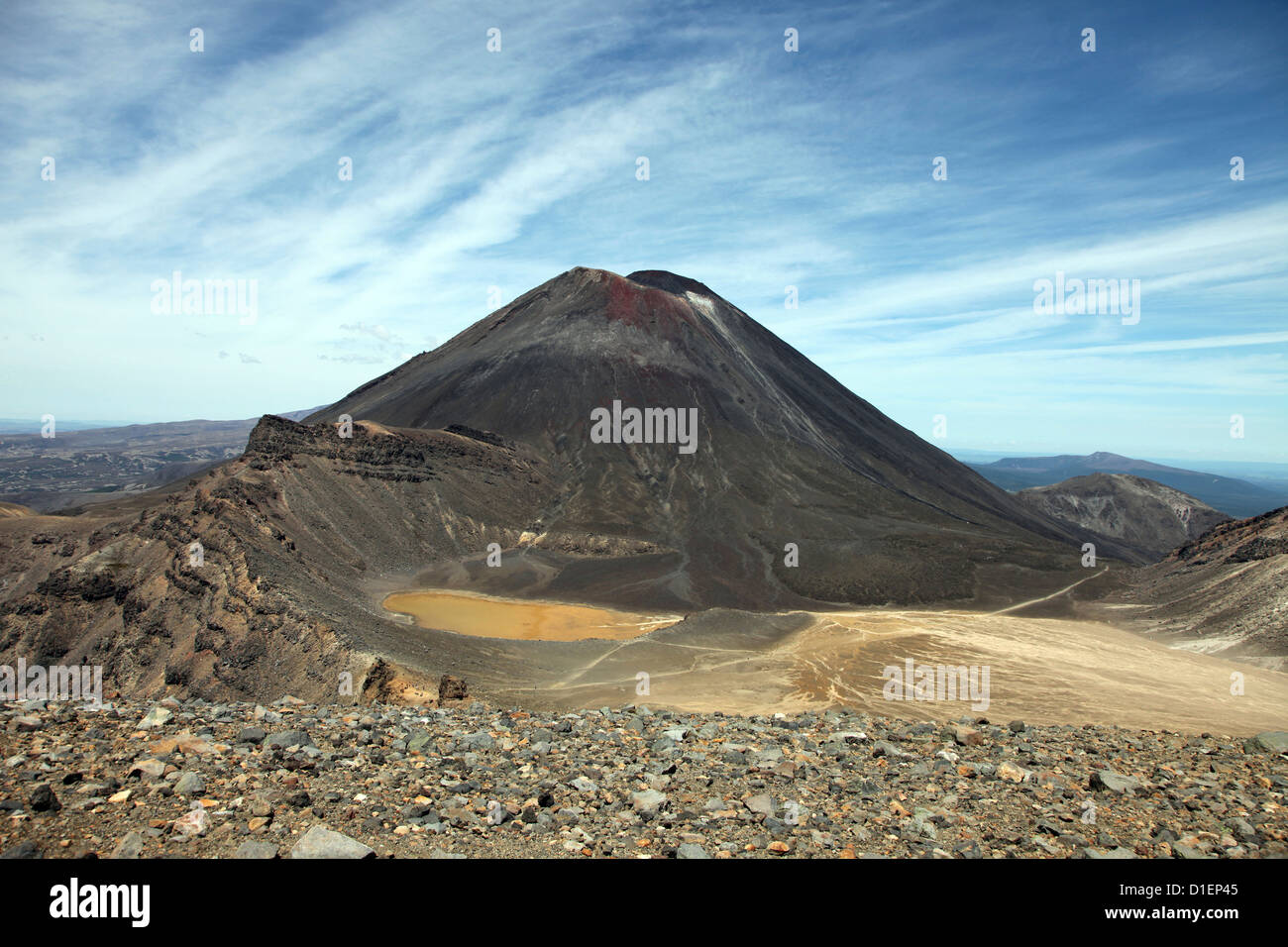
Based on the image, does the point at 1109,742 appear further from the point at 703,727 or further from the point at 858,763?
the point at 703,727

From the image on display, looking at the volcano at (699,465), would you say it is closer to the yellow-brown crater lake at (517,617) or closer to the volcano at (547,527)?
the volcano at (547,527)

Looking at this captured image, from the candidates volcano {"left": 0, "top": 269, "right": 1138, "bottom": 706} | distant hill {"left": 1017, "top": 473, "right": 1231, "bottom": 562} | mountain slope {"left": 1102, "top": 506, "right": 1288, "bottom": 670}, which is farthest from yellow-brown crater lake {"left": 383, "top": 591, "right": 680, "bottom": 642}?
distant hill {"left": 1017, "top": 473, "right": 1231, "bottom": 562}

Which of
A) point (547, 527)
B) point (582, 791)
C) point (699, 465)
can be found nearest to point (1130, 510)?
point (699, 465)

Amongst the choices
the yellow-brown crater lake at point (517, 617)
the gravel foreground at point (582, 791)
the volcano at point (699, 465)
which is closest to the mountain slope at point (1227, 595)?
the volcano at point (699, 465)

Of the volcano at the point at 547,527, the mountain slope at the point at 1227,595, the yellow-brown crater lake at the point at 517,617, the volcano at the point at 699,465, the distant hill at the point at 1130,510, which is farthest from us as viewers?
the distant hill at the point at 1130,510

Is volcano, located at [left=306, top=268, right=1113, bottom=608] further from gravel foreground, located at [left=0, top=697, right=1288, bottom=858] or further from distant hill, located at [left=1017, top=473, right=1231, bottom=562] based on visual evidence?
gravel foreground, located at [left=0, top=697, right=1288, bottom=858]
